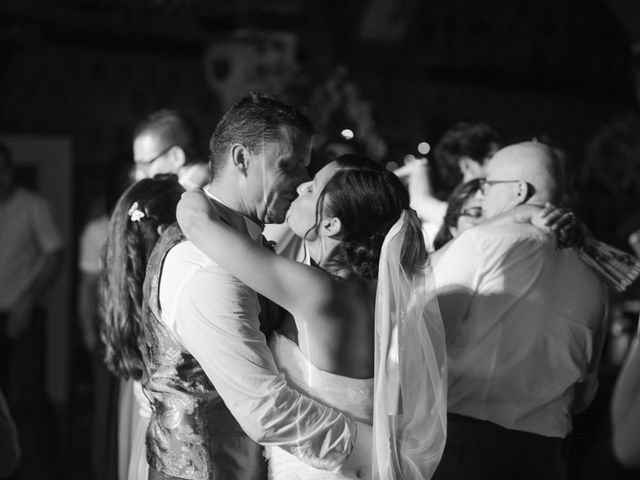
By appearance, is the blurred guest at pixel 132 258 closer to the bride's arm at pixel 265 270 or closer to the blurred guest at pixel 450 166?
the bride's arm at pixel 265 270

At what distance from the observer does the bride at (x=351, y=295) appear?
193cm

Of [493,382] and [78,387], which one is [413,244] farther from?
[78,387]

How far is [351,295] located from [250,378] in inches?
11.3

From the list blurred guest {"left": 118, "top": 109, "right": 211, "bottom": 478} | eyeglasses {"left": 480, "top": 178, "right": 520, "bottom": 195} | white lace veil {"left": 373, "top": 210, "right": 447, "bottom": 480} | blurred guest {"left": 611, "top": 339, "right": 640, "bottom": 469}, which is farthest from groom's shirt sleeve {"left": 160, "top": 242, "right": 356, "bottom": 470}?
blurred guest {"left": 118, "top": 109, "right": 211, "bottom": 478}

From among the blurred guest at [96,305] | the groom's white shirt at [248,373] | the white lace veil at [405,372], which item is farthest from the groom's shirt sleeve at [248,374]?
the blurred guest at [96,305]

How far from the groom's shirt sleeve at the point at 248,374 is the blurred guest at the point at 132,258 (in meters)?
0.79

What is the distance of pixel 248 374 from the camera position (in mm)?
1862

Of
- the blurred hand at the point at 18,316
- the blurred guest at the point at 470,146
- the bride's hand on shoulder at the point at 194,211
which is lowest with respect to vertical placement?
the blurred hand at the point at 18,316

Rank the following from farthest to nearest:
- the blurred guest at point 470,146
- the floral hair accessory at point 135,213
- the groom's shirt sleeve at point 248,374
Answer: the blurred guest at point 470,146
the floral hair accessory at point 135,213
the groom's shirt sleeve at point 248,374

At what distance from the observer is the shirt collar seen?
82.1 inches

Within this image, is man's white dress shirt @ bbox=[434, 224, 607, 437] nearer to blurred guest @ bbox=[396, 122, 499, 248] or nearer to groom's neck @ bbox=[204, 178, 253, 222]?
groom's neck @ bbox=[204, 178, 253, 222]

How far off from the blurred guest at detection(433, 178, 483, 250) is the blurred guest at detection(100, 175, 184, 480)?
923mm

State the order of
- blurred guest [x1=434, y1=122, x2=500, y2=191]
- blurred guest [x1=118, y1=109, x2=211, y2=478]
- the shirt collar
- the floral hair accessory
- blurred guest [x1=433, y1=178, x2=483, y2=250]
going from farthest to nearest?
blurred guest [x1=434, y1=122, x2=500, y2=191], blurred guest [x1=118, y1=109, x2=211, y2=478], blurred guest [x1=433, y1=178, x2=483, y2=250], the floral hair accessory, the shirt collar

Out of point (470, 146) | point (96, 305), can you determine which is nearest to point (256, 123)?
point (470, 146)
